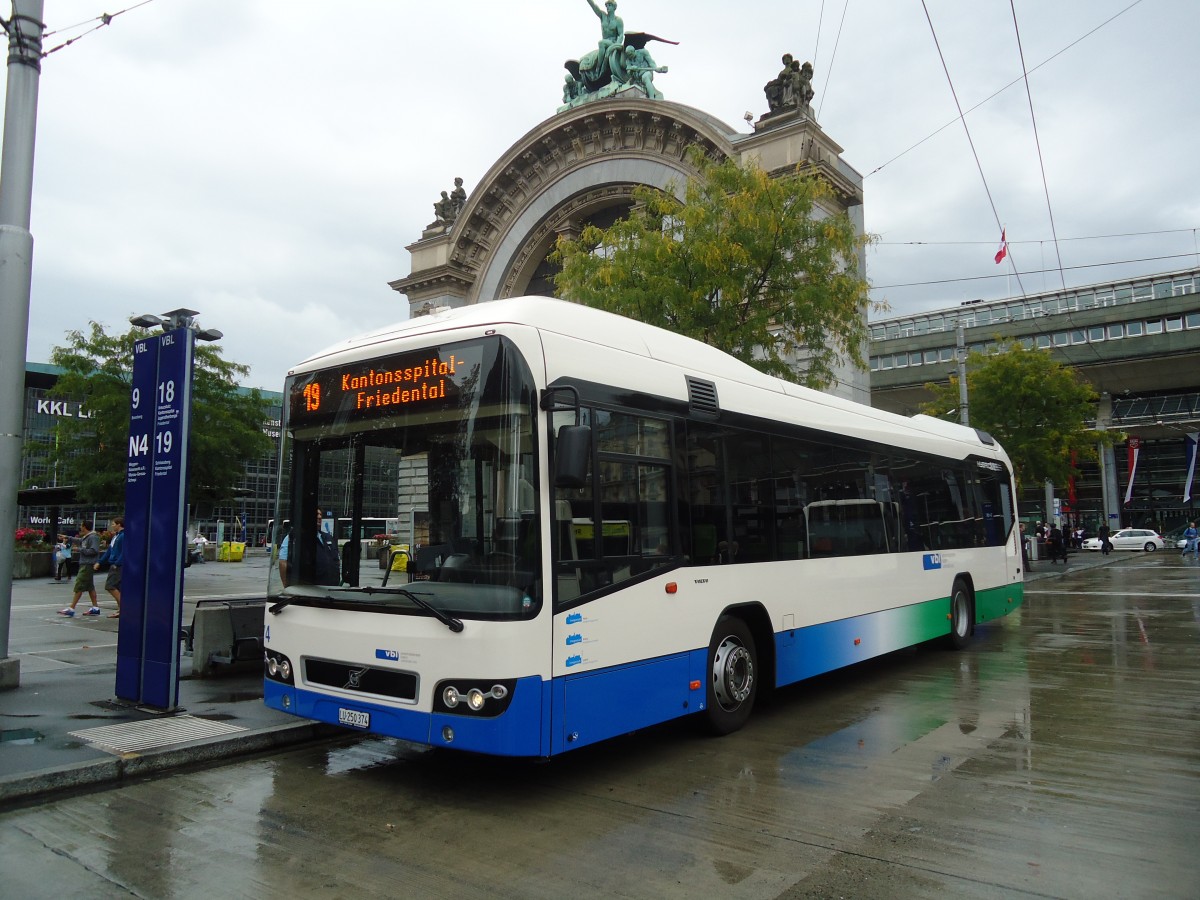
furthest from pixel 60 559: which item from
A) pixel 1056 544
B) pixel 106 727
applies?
pixel 1056 544

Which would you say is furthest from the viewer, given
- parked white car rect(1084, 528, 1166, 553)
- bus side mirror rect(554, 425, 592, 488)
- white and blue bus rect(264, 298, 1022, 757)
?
parked white car rect(1084, 528, 1166, 553)

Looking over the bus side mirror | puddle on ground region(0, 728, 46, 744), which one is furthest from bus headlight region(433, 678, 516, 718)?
puddle on ground region(0, 728, 46, 744)

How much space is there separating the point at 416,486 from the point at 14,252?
5.60 meters

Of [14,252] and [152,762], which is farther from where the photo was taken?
[14,252]

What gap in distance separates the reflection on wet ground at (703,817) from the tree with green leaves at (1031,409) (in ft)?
82.0

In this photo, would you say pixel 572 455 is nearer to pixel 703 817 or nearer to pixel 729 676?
pixel 703 817

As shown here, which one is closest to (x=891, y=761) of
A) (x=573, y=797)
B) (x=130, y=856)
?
(x=573, y=797)

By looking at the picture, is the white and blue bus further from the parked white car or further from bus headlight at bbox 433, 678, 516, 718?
the parked white car

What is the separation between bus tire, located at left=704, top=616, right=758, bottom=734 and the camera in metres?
7.08

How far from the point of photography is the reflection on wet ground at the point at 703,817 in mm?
4332

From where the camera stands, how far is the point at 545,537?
5.44 meters

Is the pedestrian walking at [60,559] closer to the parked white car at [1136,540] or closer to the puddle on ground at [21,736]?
the puddle on ground at [21,736]

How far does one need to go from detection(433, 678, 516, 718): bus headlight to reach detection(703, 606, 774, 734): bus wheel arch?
2.18m

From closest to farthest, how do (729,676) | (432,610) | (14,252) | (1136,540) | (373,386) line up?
(432,610), (373,386), (729,676), (14,252), (1136,540)
